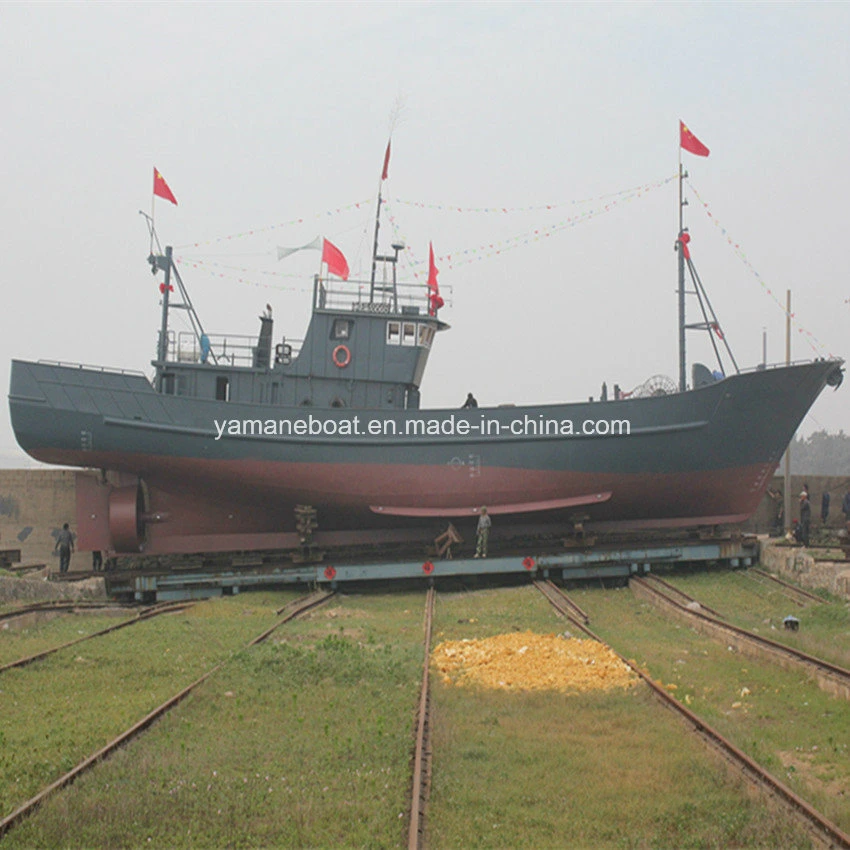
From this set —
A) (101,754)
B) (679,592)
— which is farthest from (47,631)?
(679,592)

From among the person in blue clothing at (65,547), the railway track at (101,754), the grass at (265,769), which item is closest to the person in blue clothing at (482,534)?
the railway track at (101,754)

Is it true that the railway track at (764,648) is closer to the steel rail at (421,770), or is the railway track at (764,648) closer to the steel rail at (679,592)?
the steel rail at (679,592)

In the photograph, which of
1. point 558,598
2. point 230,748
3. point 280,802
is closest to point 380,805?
point 280,802

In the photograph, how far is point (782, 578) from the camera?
55.4ft

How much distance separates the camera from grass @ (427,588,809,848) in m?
4.90

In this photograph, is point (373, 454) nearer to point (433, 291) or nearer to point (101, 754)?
point (433, 291)

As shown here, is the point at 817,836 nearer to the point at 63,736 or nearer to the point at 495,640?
the point at 63,736

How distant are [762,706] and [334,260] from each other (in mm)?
14027

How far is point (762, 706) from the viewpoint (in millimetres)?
7574

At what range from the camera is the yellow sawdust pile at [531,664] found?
8.35 metres

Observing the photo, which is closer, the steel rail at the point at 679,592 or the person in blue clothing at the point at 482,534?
the steel rail at the point at 679,592

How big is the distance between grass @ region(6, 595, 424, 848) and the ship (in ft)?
30.5

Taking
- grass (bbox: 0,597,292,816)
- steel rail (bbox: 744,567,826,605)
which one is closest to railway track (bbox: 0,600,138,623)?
grass (bbox: 0,597,292,816)

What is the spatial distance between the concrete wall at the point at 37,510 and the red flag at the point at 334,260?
8089mm
